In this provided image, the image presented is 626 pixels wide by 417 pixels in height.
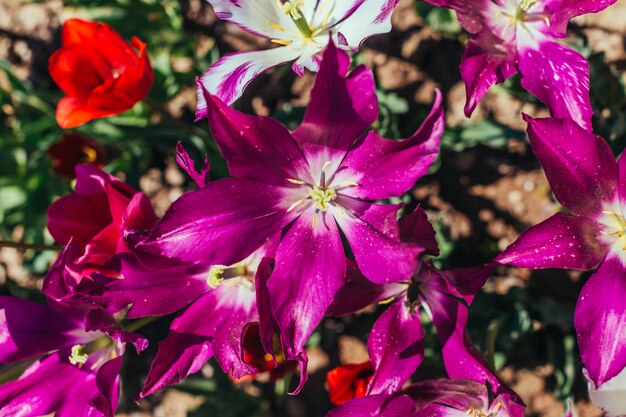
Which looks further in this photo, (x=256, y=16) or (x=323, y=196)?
(x=256, y=16)

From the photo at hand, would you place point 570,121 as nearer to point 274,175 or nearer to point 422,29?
point 274,175

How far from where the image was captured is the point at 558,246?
1.17 metres

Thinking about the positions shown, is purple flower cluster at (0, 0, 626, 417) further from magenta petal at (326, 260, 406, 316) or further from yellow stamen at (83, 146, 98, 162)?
yellow stamen at (83, 146, 98, 162)

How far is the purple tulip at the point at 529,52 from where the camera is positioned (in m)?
1.24

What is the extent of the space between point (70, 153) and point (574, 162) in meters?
1.41

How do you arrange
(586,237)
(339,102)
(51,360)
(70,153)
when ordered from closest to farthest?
(339,102)
(586,237)
(51,360)
(70,153)

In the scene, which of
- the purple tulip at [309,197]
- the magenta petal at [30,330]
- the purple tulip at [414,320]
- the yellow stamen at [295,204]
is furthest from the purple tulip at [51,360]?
the purple tulip at [414,320]

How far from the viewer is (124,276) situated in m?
1.29

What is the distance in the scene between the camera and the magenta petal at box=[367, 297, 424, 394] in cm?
130

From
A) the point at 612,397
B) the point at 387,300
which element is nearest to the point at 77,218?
the point at 387,300

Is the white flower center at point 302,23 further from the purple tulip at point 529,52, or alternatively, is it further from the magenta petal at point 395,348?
the magenta petal at point 395,348

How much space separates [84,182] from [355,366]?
2.25 feet

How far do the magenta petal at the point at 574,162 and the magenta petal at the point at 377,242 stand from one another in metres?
0.28

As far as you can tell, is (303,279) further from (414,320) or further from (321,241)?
(414,320)
